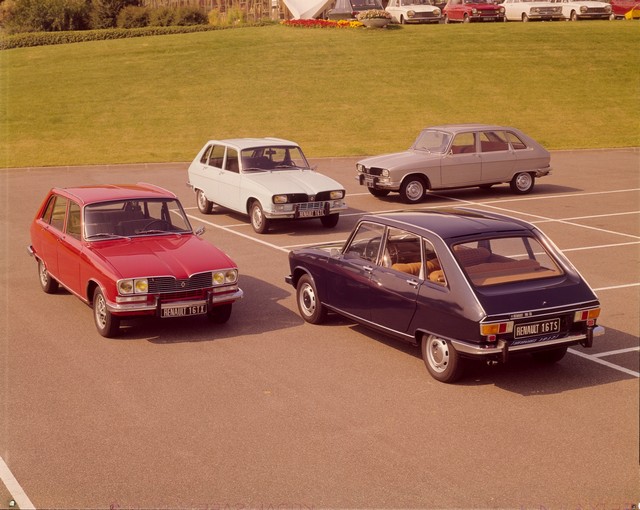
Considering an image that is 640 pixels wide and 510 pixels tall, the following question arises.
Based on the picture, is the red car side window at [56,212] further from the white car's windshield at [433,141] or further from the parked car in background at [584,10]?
the parked car in background at [584,10]

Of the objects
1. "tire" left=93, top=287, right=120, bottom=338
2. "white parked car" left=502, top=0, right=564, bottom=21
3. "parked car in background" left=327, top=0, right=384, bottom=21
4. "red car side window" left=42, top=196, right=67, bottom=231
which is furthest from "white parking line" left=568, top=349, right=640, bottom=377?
"parked car in background" left=327, top=0, right=384, bottom=21

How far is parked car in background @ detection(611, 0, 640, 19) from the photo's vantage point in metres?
53.5

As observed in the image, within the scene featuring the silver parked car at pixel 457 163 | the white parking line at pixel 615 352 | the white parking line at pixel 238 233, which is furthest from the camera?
the silver parked car at pixel 457 163

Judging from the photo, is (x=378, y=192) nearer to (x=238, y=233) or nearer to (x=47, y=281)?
(x=238, y=233)

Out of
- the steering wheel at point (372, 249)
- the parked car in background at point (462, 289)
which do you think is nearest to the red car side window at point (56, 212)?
the parked car in background at point (462, 289)

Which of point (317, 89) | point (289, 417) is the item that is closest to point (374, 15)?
point (317, 89)

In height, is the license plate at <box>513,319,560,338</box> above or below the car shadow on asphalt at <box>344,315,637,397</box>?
above

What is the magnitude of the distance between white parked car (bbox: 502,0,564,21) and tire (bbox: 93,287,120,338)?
46374 millimetres

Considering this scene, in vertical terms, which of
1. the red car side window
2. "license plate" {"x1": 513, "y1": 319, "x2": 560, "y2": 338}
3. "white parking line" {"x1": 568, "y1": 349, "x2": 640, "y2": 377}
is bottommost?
"white parking line" {"x1": 568, "y1": 349, "x2": 640, "y2": 377}

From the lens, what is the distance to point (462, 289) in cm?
852

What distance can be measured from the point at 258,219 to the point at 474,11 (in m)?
38.3

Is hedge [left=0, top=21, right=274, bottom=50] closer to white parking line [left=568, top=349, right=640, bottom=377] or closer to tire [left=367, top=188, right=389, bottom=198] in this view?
tire [left=367, top=188, right=389, bottom=198]

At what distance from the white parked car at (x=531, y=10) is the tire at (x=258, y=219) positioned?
39.3 meters

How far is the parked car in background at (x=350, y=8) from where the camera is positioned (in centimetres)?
5375
